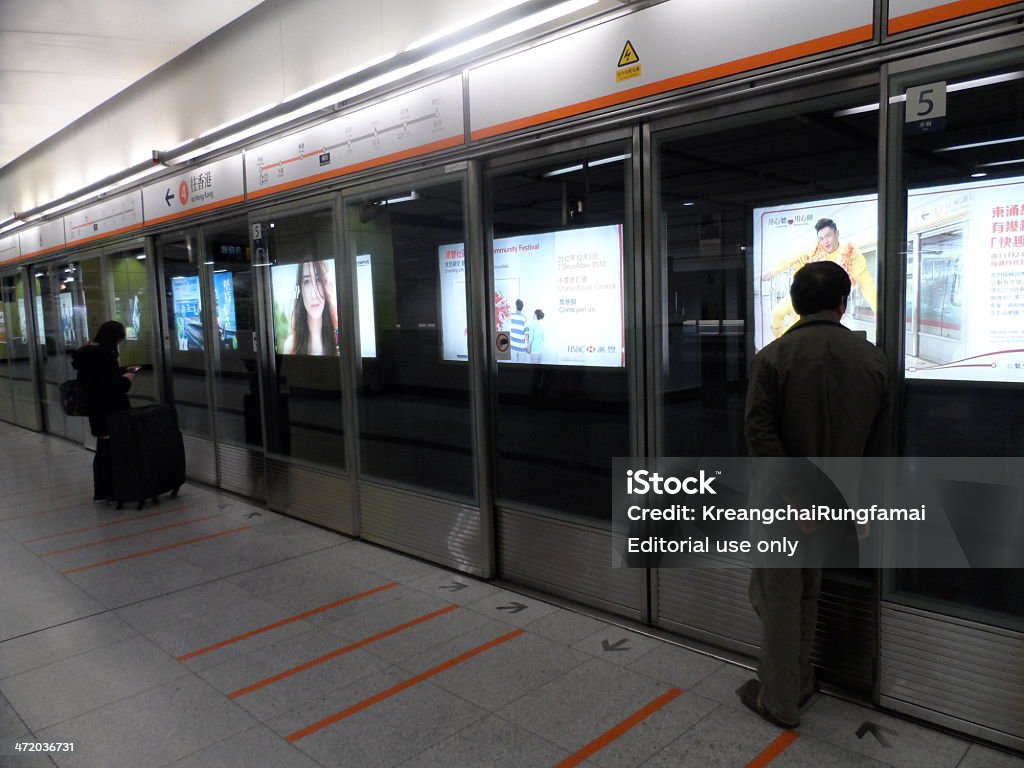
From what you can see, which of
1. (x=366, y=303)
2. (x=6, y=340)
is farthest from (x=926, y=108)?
(x=6, y=340)

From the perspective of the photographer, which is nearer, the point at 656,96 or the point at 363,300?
the point at 656,96

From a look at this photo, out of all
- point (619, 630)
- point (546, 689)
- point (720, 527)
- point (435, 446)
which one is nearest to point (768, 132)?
point (435, 446)

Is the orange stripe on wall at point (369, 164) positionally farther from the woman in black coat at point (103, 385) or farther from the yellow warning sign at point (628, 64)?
the woman in black coat at point (103, 385)

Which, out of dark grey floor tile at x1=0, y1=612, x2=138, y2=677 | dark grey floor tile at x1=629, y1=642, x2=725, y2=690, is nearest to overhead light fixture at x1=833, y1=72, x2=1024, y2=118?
dark grey floor tile at x1=629, y1=642, x2=725, y2=690

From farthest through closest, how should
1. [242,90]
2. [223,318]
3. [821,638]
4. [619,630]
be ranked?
[223,318] → [242,90] → [619,630] → [821,638]

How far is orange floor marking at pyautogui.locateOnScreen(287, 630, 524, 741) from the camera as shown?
9.30 feet

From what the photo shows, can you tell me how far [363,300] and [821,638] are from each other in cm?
368

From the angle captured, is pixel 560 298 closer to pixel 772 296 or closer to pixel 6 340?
pixel 772 296

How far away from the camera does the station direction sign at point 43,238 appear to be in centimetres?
946

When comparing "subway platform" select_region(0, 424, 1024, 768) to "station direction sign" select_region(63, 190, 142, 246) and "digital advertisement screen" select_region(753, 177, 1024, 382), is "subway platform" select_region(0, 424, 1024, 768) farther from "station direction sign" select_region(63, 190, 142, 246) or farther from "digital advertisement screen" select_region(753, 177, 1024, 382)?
"station direction sign" select_region(63, 190, 142, 246)

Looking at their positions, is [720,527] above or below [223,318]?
below


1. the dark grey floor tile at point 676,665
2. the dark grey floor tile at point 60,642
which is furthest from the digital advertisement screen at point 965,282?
the dark grey floor tile at point 60,642

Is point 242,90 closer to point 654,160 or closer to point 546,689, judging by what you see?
point 654,160

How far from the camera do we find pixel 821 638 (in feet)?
9.93
